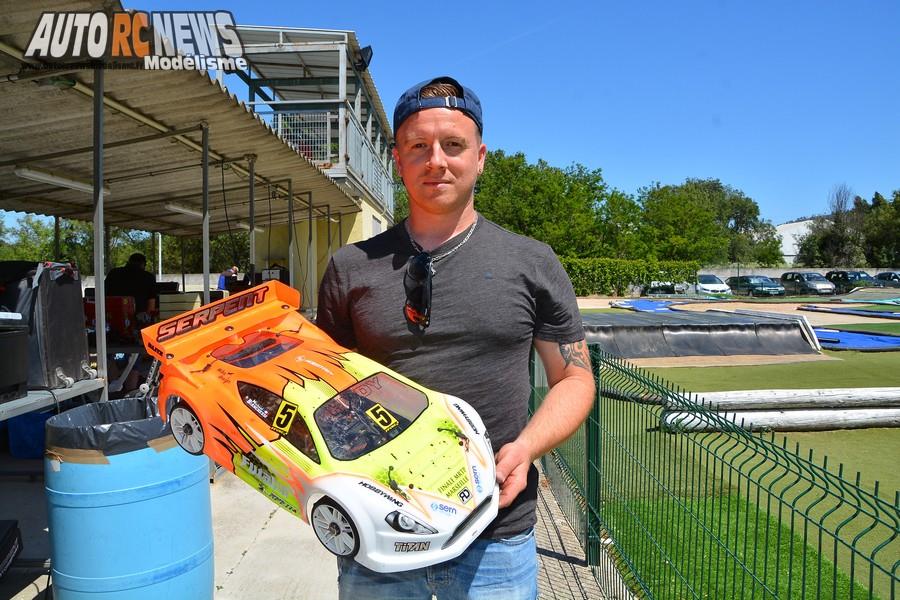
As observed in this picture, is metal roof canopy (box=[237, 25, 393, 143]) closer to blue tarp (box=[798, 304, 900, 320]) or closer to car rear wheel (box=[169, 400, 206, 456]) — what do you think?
car rear wheel (box=[169, 400, 206, 456])

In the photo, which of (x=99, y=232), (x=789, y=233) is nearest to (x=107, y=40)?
(x=99, y=232)

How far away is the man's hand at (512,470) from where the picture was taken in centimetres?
144

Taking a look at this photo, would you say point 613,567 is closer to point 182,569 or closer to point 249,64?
point 182,569

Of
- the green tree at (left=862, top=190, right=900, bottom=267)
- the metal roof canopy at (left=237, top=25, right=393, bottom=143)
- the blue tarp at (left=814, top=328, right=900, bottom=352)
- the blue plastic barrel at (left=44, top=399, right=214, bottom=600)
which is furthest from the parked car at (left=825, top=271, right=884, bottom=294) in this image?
the blue plastic barrel at (left=44, top=399, right=214, bottom=600)

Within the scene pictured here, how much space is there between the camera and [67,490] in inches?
109

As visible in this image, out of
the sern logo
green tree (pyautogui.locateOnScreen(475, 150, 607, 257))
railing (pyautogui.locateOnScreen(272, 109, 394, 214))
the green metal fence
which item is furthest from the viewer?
green tree (pyautogui.locateOnScreen(475, 150, 607, 257))

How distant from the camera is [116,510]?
2.77m

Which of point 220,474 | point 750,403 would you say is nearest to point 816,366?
point 750,403

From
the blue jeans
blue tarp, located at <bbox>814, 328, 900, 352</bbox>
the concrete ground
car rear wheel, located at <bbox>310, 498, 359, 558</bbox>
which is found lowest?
the concrete ground

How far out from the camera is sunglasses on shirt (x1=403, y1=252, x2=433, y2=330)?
5.16 feet

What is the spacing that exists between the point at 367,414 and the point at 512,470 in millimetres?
368

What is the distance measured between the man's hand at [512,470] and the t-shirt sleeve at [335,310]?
0.56 meters

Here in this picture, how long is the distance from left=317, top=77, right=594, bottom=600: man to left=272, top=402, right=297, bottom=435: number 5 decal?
35 cm

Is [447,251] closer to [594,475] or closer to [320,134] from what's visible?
[594,475]
